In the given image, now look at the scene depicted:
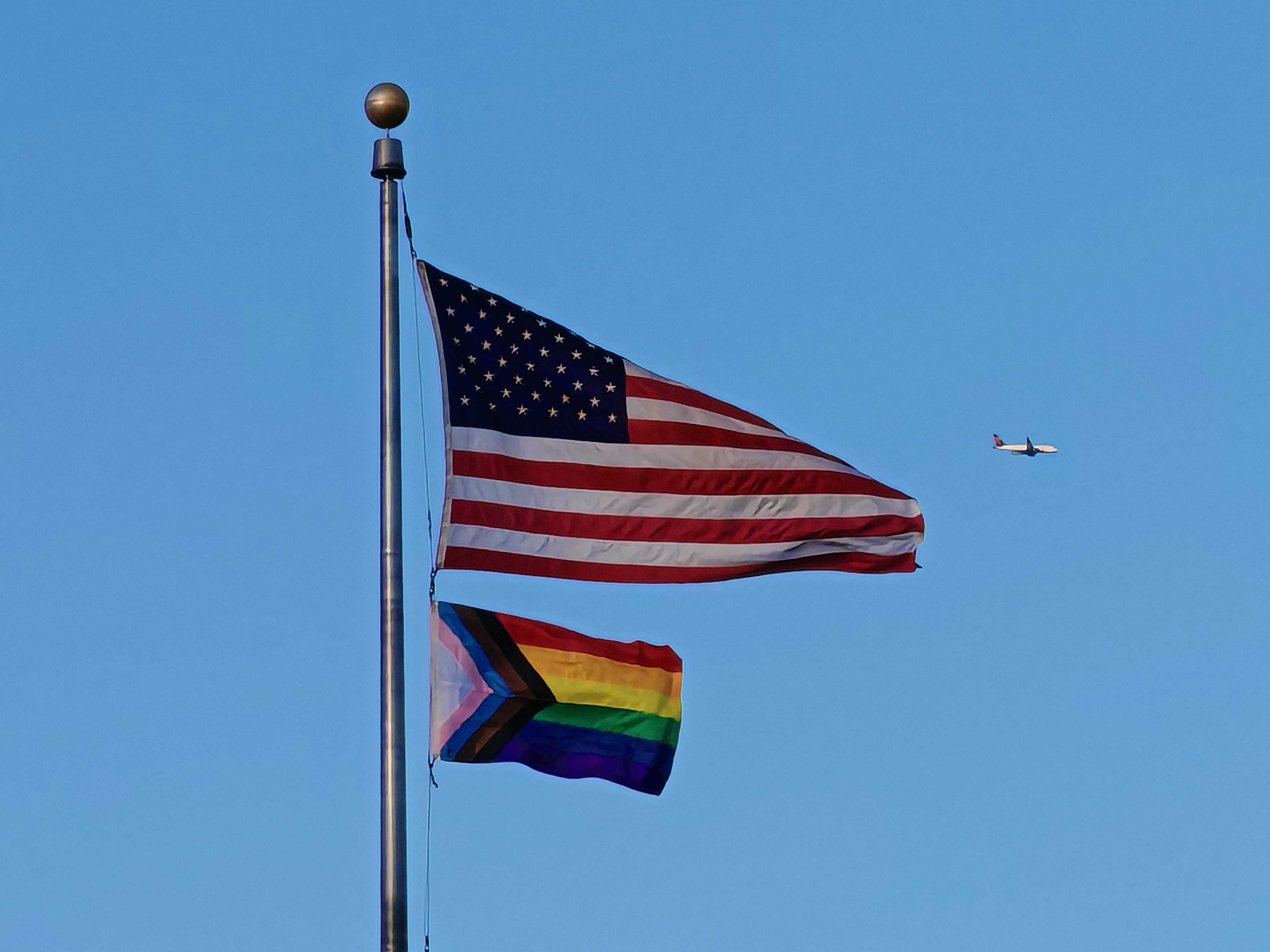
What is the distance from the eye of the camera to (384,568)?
1808 centimetres

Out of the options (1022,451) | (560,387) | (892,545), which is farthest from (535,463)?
(1022,451)

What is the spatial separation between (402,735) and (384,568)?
1.40 meters

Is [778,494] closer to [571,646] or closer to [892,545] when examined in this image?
[892,545]

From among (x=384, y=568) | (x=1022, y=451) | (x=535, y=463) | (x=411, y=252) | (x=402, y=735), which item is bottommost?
(x=402, y=735)

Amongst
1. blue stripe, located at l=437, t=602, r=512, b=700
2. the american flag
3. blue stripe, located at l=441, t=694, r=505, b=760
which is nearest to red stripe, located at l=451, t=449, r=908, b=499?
the american flag

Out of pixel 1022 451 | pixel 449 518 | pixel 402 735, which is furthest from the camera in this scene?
pixel 1022 451

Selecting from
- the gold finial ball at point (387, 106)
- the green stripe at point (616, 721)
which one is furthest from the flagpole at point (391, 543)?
the green stripe at point (616, 721)

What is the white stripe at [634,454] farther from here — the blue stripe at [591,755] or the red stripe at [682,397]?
the blue stripe at [591,755]

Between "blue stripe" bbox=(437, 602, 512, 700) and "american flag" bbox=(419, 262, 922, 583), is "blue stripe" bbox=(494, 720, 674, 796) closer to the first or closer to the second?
"blue stripe" bbox=(437, 602, 512, 700)

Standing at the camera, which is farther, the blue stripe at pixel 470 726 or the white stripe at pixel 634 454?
the white stripe at pixel 634 454

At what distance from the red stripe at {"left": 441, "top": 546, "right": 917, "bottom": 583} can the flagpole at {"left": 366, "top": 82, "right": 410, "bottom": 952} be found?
5.35 feet

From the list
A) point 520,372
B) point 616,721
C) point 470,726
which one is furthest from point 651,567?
point 470,726

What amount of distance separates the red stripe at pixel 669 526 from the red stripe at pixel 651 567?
0.25 metres

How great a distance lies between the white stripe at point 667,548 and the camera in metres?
20.4
